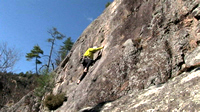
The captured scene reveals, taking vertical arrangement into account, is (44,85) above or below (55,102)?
above

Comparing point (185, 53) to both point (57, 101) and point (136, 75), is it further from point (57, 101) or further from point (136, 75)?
point (57, 101)

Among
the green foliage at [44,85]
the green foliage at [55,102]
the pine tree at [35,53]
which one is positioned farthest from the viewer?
the pine tree at [35,53]

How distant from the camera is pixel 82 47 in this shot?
1374 cm

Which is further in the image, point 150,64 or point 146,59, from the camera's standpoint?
point 146,59

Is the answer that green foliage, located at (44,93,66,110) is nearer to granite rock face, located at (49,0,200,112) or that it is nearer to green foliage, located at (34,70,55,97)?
granite rock face, located at (49,0,200,112)

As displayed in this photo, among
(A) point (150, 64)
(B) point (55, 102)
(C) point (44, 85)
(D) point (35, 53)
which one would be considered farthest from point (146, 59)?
(D) point (35, 53)

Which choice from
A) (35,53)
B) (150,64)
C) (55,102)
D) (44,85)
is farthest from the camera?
(35,53)

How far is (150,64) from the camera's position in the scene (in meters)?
6.96

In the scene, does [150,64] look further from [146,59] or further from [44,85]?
[44,85]

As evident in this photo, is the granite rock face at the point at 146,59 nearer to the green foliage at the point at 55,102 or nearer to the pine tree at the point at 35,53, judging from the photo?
the green foliage at the point at 55,102

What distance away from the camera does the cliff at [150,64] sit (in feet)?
15.4

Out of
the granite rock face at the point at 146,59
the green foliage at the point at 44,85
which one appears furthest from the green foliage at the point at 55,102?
the green foliage at the point at 44,85

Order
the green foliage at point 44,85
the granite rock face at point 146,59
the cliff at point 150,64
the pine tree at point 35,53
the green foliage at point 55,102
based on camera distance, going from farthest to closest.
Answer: the pine tree at point 35,53
the green foliage at point 44,85
the green foliage at point 55,102
the granite rock face at point 146,59
the cliff at point 150,64

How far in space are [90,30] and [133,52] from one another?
23.2 feet
